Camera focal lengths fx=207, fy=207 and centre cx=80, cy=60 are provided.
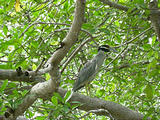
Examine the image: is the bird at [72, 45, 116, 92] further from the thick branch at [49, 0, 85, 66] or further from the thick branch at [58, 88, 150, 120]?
the thick branch at [49, 0, 85, 66]

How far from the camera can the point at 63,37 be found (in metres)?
2.13

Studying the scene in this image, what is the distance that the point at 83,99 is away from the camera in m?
2.15

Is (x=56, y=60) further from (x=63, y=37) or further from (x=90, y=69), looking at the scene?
(x=63, y=37)

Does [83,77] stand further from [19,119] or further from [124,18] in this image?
[124,18]

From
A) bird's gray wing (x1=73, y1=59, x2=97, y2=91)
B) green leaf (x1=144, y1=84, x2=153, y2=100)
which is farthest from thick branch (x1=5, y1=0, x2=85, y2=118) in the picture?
green leaf (x1=144, y1=84, x2=153, y2=100)

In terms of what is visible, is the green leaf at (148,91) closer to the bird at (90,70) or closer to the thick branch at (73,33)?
the bird at (90,70)

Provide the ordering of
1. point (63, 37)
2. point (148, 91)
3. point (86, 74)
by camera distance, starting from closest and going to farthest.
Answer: point (148, 91) → point (86, 74) → point (63, 37)

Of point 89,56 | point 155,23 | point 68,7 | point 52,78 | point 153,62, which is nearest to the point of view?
point 153,62

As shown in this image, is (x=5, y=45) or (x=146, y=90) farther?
(x=146, y=90)

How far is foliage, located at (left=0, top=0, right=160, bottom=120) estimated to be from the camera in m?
1.46

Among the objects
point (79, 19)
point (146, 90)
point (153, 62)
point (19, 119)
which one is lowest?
point (19, 119)

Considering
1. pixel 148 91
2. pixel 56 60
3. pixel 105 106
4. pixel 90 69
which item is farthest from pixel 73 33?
pixel 105 106

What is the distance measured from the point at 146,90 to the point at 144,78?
0.11 meters

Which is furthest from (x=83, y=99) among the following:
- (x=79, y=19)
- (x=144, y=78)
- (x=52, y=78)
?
(x=79, y=19)
